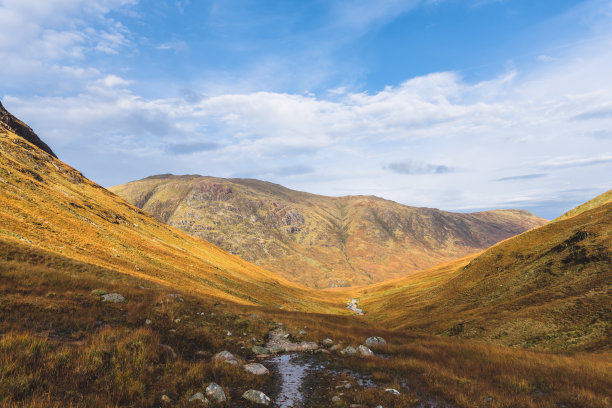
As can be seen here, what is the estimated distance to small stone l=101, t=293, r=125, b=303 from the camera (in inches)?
681

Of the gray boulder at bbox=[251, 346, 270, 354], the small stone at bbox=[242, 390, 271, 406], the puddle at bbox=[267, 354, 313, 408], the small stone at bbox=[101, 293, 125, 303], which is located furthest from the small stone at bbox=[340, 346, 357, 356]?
the small stone at bbox=[101, 293, 125, 303]

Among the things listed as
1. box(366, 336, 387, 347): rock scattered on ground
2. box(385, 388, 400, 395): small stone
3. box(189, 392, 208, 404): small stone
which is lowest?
box(366, 336, 387, 347): rock scattered on ground

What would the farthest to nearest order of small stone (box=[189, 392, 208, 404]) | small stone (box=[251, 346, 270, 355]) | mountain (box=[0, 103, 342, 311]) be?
mountain (box=[0, 103, 342, 311]), small stone (box=[251, 346, 270, 355]), small stone (box=[189, 392, 208, 404])

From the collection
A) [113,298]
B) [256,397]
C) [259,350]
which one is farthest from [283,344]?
[113,298]

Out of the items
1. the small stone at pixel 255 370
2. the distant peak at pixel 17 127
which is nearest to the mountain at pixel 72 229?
the distant peak at pixel 17 127

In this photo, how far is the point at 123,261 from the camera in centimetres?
3947

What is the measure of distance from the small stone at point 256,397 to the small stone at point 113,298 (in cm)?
1279

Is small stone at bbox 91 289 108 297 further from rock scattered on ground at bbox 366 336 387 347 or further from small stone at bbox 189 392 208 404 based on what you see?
rock scattered on ground at bbox 366 336 387 347

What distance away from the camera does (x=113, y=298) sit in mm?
17672

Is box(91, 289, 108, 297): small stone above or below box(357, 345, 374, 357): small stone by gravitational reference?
above

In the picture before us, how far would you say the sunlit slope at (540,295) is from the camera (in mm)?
21906

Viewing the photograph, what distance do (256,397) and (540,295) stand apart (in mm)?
33583

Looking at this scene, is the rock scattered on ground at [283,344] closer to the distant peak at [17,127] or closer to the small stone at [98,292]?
the small stone at [98,292]

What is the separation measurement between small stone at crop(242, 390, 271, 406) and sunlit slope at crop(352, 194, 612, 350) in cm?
2331
